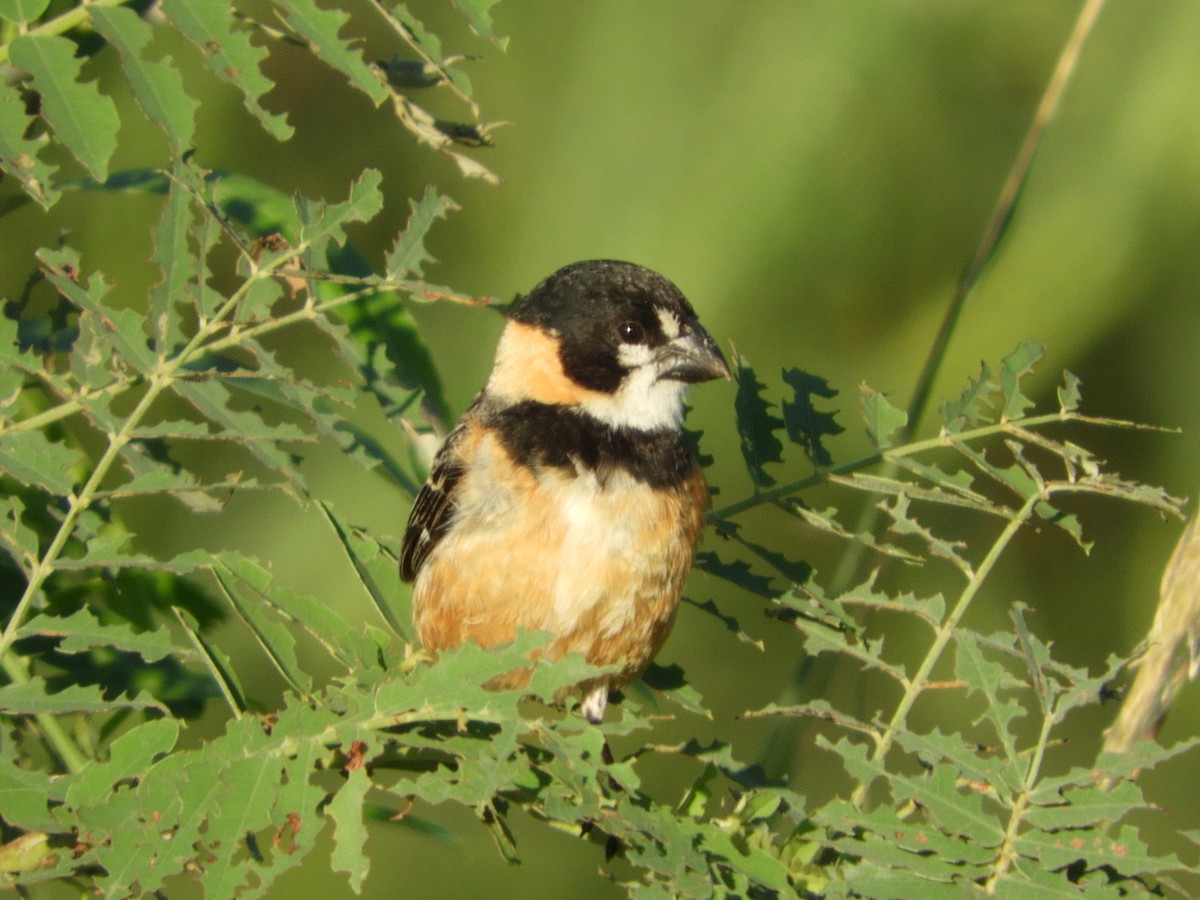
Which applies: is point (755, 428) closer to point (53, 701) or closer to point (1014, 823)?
point (1014, 823)

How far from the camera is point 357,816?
4.57ft

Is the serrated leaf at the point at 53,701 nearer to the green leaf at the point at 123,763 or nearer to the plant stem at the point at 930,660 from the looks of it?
the green leaf at the point at 123,763

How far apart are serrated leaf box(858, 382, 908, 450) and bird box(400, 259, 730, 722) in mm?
480

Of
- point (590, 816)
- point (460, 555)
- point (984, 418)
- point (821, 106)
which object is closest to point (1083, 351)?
point (821, 106)

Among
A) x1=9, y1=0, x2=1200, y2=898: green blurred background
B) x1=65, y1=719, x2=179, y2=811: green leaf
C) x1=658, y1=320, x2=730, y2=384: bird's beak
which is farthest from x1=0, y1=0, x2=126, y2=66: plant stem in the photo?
x1=9, y1=0, x2=1200, y2=898: green blurred background

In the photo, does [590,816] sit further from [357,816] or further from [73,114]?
[73,114]

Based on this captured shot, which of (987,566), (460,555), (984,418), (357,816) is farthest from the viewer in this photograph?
(460,555)

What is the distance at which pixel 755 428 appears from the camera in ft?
6.78

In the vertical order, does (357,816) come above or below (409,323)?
below

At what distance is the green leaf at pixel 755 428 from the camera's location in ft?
6.61

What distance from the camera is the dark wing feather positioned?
7.98 ft

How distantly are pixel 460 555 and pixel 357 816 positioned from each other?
3.17ft

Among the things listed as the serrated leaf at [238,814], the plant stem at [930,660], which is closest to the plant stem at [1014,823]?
the plant stem at [930,660]

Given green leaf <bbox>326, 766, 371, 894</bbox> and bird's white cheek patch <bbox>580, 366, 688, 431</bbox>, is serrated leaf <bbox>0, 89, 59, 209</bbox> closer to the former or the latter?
green leaf <bbox>326, 766, 371, 894</bbox>
